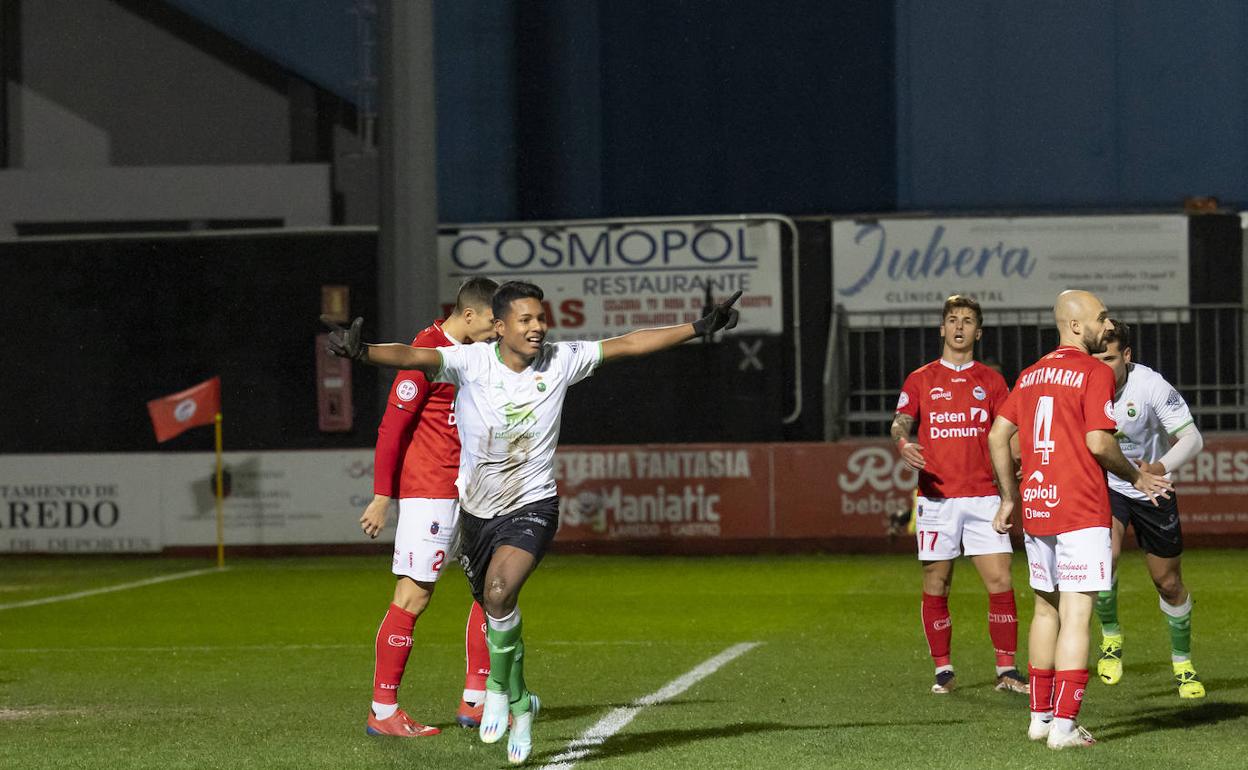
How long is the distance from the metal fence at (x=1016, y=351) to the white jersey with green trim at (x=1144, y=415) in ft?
38.1

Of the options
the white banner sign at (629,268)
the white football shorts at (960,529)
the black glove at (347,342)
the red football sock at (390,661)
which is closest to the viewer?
the black glove at (347,342)

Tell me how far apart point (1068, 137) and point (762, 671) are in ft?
51.0

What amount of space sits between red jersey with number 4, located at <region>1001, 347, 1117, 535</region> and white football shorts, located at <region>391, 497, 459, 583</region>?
2692 millimetres

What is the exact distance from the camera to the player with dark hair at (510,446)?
24.5 feet

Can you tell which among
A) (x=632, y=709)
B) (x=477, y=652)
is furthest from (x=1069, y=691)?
(x=477, y=652)

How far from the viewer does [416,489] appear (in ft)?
27.6

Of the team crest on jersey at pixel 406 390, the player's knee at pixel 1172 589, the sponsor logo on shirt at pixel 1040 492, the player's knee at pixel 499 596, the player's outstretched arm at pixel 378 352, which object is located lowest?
the player's knee at pixel 1172 589

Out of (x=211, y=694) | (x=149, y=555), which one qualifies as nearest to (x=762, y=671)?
(x=211, y=694)

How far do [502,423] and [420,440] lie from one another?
1.06 metres

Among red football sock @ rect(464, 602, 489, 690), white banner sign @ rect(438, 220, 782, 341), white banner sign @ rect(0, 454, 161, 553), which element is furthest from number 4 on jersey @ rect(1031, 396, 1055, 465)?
white banner sign @ rect(0, 454, 161, 553)

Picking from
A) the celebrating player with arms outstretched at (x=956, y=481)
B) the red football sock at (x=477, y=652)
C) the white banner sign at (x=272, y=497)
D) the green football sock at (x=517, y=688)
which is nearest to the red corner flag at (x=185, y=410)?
the white banner sign at (x=272, y=497)

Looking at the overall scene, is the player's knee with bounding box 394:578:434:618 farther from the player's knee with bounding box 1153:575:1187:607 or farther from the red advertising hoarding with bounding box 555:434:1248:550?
the red advertising hoarding with bounding box 555:434:1248:550

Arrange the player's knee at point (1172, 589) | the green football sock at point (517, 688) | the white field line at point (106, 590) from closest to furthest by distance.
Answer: the green football sock at point (517, 688)
the player's knee at point (1172, 589)
the white field line at point (106, 590)

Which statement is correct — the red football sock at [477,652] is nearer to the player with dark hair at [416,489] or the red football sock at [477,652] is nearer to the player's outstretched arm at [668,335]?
the player with dark hair at [416,489]
